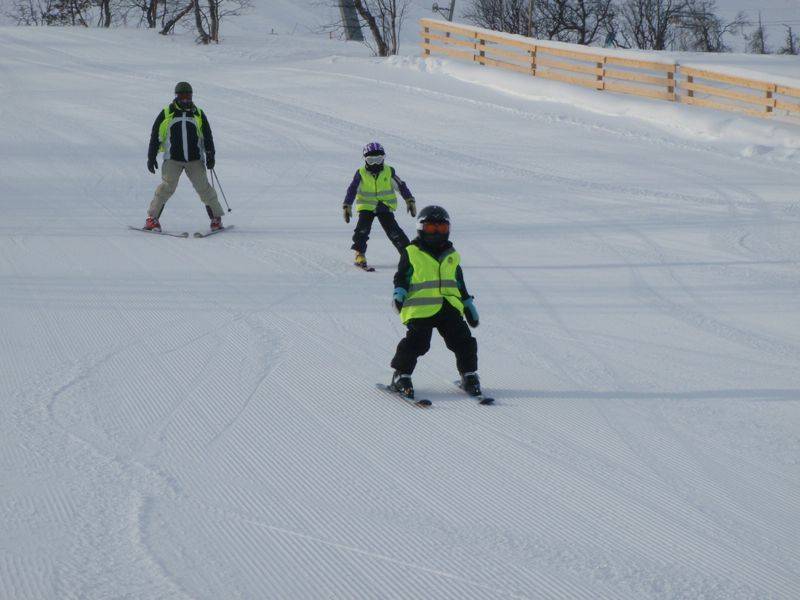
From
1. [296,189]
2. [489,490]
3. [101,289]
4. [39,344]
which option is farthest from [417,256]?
[296,189]

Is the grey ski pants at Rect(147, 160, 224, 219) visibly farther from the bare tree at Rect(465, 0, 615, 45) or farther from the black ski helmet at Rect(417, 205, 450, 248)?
the bare tree at Rect(465, 0, 615, 45)

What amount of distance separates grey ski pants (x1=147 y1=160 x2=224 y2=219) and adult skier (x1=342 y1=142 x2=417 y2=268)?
220cm

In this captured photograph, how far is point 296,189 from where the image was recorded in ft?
46.0

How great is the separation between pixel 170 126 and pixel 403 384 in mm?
5837

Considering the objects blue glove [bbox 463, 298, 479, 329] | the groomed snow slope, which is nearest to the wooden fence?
the groomed snow slope

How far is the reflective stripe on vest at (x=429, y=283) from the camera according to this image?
652cm

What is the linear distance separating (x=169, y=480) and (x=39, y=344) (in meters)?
2.89

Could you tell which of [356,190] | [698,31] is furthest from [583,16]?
[356,190]

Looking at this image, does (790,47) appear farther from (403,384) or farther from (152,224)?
(403,384)

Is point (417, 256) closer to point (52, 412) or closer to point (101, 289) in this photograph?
point (52, 412)

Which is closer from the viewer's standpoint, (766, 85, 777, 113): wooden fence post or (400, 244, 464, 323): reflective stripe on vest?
(400, 244, 464, 323): reflective stripe on vest

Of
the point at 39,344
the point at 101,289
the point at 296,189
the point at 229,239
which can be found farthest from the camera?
the point at 296,189

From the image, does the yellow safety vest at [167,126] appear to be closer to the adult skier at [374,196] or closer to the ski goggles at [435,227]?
the adult skier at [374,196]

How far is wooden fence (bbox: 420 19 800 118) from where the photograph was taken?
19.0m
